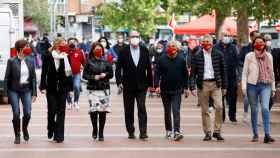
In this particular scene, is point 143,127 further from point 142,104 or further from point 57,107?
point 57,107

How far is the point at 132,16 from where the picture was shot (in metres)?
60.7

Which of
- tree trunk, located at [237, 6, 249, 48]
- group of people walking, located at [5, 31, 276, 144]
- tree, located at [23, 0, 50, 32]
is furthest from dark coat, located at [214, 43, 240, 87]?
tree, located at [23, 0, 50, 32]

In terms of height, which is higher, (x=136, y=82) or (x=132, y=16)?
(x=132, y=16)

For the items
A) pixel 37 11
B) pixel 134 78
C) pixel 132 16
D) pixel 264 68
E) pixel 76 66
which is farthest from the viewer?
pixel 37 11

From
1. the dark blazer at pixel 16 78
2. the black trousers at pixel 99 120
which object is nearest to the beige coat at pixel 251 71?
the black trousers at pixel 99 120

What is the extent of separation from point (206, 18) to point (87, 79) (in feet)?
91.0

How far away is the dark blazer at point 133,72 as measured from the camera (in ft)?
52.9

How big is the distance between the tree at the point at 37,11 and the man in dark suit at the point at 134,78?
57199mm

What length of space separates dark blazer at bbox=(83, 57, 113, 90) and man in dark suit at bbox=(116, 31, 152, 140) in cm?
40

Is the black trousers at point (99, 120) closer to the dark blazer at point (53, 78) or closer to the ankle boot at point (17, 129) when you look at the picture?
the dark blazer at point (53, 78)

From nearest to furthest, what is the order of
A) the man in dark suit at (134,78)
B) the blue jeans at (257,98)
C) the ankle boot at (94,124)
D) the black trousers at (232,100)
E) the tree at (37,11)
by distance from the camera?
1. the blue jeans at (257,98)
2. the ankle boot at (94,124)
3. the man in dark suit at (134,78)
4. the black trousers at (232,100)
5. the tree at (37,11)

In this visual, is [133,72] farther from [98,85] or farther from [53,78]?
[53,78]

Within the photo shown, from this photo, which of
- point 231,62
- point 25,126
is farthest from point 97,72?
point 231,62

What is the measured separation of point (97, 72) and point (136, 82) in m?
0.74
